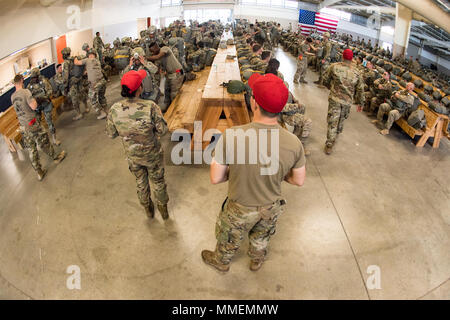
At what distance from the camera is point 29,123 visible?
3.72 metres

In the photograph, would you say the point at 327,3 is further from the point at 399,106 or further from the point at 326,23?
the point at 399,106

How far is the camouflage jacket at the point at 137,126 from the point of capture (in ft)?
8.13

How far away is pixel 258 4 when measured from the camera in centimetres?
2684

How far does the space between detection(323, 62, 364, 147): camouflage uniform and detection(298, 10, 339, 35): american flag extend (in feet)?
62.9

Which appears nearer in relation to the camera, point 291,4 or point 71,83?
point 71,83

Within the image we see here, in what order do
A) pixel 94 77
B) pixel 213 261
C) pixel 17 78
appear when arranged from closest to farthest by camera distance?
pixel 213 261
pixel 17 78
pixel 94 77

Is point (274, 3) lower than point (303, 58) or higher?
higher

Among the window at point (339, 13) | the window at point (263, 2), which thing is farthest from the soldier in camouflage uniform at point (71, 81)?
the window at point (339, 13)

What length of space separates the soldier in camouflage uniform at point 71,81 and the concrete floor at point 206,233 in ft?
5.26

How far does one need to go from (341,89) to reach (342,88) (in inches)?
0.9

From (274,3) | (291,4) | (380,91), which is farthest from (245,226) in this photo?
(291,4)

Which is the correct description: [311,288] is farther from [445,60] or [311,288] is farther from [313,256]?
[445,60]

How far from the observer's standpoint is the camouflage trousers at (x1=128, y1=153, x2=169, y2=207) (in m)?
2.78
